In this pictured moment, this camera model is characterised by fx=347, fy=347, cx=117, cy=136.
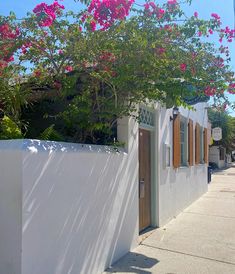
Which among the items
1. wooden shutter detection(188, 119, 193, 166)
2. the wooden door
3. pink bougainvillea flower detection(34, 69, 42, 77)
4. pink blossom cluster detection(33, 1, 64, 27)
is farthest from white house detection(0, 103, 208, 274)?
wooden shutter detection(188, 119, 193, 166)

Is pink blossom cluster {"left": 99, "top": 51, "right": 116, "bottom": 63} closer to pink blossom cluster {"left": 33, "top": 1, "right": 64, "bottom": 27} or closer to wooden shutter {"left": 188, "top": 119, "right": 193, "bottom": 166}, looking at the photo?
pink blossom cluster {"left": 33, "top": 1, "right": 64, "bottom": 27}

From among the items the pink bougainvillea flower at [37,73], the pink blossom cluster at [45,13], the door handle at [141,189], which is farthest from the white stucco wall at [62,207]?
the pink blossom cluster at [45,13]

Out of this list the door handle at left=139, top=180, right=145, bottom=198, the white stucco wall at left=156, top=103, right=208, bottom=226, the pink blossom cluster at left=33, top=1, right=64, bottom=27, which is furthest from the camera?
the white stucco wall at left=156, top=103, right=208, bottom=226

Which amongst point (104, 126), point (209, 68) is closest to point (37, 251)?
point (104, 126)

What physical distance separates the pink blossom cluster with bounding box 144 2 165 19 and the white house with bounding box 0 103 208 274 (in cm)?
184

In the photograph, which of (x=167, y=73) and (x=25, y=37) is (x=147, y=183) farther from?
(x=25, y=37)

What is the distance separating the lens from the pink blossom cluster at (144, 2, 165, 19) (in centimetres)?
500

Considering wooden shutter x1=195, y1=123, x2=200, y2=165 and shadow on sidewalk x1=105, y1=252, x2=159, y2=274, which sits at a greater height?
wooden shutter x1=195, y1=123, x2=200, y2=165

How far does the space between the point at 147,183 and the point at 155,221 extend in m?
0.93

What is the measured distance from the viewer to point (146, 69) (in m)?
5.01

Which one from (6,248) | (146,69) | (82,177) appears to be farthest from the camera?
(146,69)

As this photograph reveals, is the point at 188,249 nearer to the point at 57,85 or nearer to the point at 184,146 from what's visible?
the point at 57,85

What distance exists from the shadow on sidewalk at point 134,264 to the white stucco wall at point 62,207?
119 mm

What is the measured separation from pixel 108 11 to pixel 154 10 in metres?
0.69
